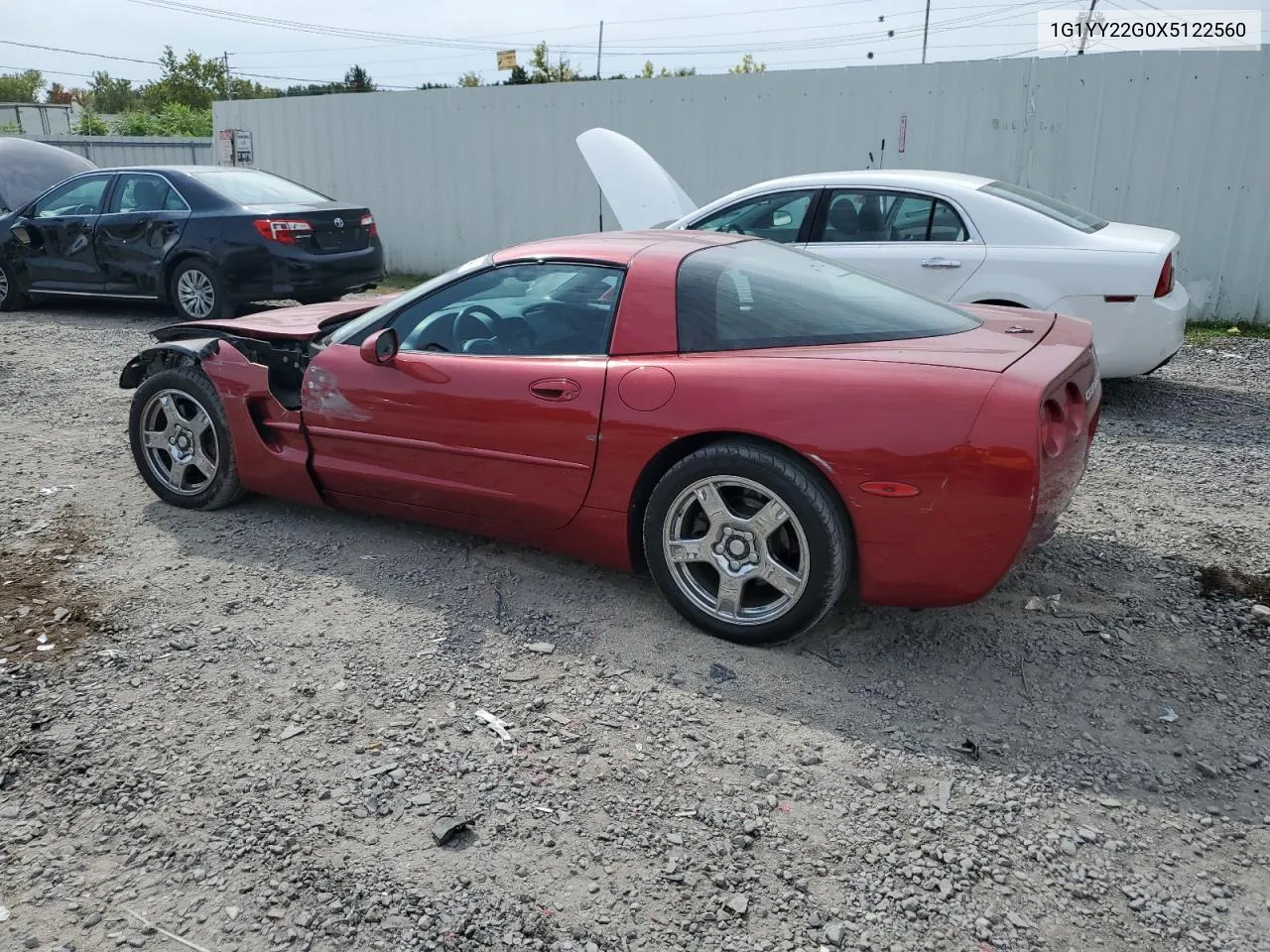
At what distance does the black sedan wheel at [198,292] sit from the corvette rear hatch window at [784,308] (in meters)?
6.89

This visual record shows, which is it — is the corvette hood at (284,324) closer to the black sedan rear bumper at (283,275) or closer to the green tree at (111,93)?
the black sedan rear bumper at (283,275)

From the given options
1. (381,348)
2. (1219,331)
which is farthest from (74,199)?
(1219,331)

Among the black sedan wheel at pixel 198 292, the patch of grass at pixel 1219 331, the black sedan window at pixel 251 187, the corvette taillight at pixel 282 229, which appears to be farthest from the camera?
the black sedan window at pixel 251 187

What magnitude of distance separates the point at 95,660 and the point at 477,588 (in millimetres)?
1346

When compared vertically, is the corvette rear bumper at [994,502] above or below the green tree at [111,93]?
below

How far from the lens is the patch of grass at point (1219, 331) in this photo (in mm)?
8859

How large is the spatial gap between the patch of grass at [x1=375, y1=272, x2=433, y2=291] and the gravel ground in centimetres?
879

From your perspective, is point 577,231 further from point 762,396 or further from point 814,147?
point 762,396

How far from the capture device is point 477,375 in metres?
3.89

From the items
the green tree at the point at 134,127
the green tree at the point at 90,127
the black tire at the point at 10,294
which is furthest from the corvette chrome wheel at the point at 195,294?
the green tree at the point at 134,127

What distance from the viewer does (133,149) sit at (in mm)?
21000

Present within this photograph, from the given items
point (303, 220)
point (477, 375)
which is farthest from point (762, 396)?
point (303, 220)

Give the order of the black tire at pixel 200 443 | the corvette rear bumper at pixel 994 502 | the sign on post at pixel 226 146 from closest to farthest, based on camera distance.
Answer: the corvette rear bumper at pixel 994 502, the black tire at pixel 200 443, the sign on post at pixel 226 146

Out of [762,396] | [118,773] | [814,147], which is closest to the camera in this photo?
[118,773]
